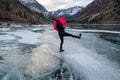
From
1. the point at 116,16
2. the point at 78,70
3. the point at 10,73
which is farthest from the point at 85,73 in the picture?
the point at 116,16

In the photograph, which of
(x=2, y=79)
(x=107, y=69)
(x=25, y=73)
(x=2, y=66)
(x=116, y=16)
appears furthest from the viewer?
(x=116, y=16)

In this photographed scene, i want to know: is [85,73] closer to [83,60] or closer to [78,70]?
[78,70]

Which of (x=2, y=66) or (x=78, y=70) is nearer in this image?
(x=78, y=70)

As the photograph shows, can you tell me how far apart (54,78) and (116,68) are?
259cm

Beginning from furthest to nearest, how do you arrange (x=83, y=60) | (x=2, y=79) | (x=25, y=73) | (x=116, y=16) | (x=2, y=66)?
1. (x=116, y=16)
2. (x=83, y=60)
3. (x=2, y=66)
4. (x=25, y=73)
5. (x=2, y=79)

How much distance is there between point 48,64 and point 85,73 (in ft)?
6.08

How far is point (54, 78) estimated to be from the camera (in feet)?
23.5

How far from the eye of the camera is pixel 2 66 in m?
8.90

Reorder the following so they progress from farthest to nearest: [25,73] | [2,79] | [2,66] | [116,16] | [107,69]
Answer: [116,16]
[2,66]
[107,69]
[25,73]
[2,79]

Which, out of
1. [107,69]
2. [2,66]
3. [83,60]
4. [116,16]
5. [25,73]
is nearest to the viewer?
[25,73]

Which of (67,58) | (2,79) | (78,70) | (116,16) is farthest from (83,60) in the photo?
(116,16)

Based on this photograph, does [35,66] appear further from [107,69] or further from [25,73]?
[107,69]

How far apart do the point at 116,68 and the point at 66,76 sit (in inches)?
83.2

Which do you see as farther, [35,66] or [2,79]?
[35,66]
